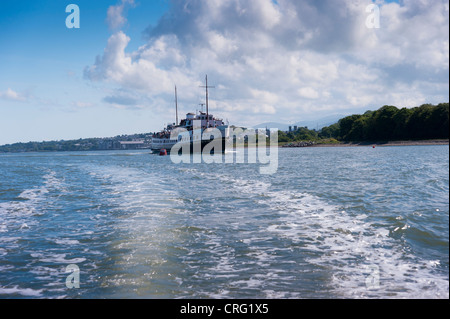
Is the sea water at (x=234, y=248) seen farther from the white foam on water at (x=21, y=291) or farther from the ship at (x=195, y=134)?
the ship at (x=195, y=134)

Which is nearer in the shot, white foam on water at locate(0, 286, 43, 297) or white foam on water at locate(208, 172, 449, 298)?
white foam on water at locate(208, 172, 449, 298)

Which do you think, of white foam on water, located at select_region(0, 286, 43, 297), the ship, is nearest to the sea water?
white foam on water, located at select_region(0, 286, 43, 297)

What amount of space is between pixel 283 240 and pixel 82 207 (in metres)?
11.0

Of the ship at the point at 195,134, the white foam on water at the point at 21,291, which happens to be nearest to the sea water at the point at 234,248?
the white foam on water at the point at 21,291

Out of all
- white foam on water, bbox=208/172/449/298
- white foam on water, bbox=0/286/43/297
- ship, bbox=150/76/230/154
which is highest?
ship, bbox=150/76/230/154

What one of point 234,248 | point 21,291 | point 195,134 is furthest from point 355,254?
point 195,134

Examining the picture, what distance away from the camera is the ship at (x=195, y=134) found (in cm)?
8794

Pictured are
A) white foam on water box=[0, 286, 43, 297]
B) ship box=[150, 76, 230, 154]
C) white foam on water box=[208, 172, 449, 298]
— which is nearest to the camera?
white foam on water box=[208, 172, 449, 298]

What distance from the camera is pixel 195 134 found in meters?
92.4

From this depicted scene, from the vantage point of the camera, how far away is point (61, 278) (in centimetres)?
703

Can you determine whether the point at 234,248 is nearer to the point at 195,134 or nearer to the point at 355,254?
the point at 355,254

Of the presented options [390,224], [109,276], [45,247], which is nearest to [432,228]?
[390,224]

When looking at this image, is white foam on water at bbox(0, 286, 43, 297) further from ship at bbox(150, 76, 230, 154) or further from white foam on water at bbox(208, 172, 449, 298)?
ship at bbox(150, 76, 230, 154)

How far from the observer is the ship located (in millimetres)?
87938
